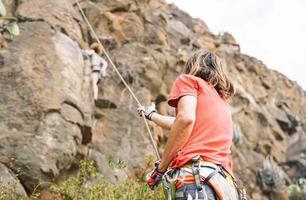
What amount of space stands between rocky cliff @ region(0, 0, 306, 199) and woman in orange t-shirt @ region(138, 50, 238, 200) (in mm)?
5292

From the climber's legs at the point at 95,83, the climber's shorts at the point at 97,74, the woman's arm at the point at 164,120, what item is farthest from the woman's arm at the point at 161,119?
the climber's shorts at the point at 97,74

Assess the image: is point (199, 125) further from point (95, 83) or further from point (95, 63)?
point (95, 63)

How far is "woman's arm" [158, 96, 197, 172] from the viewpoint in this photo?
3.92 m

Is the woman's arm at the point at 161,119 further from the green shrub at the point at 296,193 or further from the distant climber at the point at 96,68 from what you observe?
the green shrub at the point at 296,193

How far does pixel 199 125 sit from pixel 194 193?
557 millimetres

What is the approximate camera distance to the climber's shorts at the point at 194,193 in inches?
149

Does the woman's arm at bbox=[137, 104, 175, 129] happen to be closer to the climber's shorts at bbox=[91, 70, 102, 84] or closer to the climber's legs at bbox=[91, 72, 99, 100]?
the climber's legs at bbox=[91, 72, 99, 100]

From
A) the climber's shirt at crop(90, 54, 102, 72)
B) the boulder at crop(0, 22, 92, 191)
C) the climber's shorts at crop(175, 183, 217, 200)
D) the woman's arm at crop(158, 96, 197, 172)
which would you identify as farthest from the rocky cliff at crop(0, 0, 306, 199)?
the climber's shorts at crop(175, 183, 217, 200)

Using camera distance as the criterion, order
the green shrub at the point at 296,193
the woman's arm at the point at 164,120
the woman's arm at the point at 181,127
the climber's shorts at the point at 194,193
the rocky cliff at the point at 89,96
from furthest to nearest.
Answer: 1. the green shrub at the point at 296,193
2. the rocky cliff at the point at 89,96
3. the woman's arm at the point at 164,120
4. the woman's arm at the point at 181,127
5. the climber's shorts at the point at 194,193

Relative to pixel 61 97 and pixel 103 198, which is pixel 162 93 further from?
pixel 103 198

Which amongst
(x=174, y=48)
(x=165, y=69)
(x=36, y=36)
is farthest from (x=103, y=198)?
(x=174, y=48)

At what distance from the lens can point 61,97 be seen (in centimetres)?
1121

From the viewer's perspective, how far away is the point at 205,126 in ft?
13.5

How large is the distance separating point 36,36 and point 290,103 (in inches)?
784
